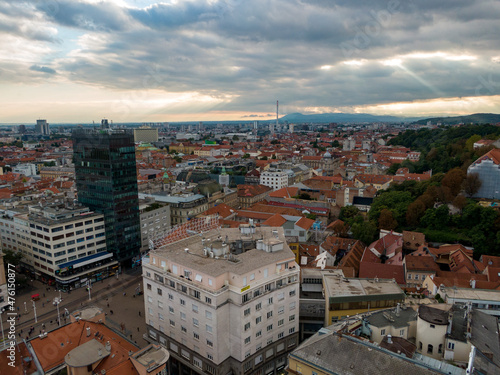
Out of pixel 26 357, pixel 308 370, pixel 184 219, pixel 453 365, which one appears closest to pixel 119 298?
pixel 26 357

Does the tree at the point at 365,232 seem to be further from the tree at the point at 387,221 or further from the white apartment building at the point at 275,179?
the white apartment building at the point at 275,179

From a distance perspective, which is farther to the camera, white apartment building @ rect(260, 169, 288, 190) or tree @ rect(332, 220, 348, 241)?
white apartment building @ rect(260, 169, 288, 190)

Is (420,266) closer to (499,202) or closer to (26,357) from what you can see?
(499,202)

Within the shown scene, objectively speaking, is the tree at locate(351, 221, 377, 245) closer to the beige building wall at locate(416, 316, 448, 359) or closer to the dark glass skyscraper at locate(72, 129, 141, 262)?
the beige building wall at locate(416, 316, 448, 359)

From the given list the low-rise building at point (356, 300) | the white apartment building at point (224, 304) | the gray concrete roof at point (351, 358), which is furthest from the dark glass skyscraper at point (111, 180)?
the gray concrete roof at point (351, 358)

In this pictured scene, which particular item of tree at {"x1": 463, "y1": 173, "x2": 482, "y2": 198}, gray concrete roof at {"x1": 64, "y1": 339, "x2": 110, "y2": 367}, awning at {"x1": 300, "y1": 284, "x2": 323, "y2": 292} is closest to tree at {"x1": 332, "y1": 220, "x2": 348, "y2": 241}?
tree at {"x1": 463, "y1": 173, "x2": 482, "y2": 198}

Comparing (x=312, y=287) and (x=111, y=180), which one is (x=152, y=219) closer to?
(x=111, y=180)
